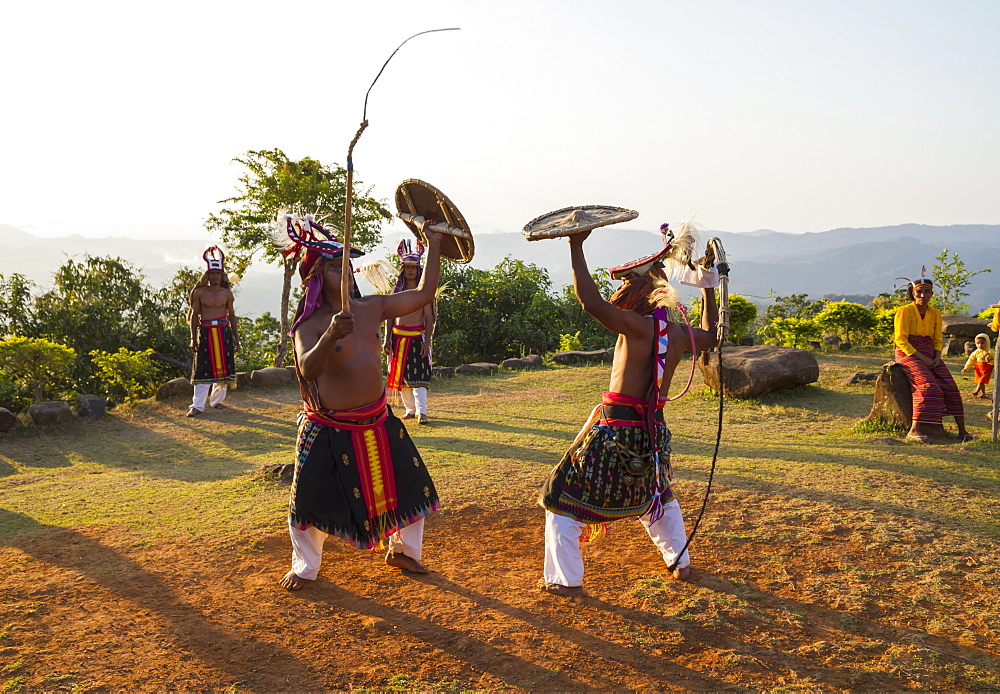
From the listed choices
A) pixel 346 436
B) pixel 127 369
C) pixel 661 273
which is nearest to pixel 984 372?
pixel 661 273

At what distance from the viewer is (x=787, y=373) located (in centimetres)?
1045

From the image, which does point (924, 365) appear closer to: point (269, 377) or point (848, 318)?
point (848, 318)

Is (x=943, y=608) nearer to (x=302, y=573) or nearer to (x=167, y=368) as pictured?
(x=302, y=573)

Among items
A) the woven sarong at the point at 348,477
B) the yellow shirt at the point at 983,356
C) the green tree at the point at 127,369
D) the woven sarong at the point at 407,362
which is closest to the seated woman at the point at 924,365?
the yellow shirt at the point at 983,356

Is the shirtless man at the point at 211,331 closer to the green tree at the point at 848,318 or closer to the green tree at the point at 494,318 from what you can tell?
the green tree at the point at 494,318

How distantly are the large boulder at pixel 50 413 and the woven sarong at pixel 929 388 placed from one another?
10.8m

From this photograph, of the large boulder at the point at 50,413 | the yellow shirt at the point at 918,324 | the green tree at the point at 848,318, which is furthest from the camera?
the green tree at the point at 848,318

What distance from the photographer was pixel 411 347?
9703mm

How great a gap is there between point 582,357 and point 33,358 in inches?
383

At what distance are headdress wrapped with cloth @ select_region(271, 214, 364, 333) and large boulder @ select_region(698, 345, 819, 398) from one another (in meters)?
7.46

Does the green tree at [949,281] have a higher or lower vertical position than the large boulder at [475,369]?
higher

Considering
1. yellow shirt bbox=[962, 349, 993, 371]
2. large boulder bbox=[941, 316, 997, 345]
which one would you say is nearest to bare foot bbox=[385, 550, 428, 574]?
yellow shirt bbox=[962, 349, 993, 371]

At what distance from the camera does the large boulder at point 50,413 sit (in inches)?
387

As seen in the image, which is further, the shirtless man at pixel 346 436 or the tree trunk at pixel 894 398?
the tree trunk at pixel 894 398
